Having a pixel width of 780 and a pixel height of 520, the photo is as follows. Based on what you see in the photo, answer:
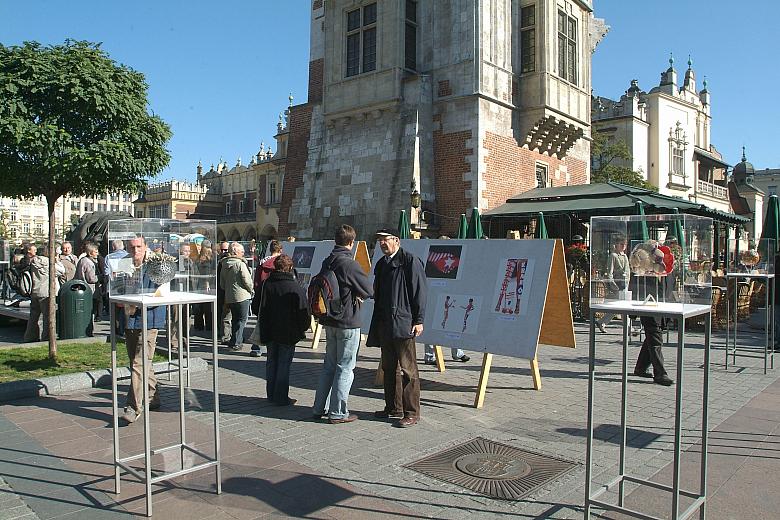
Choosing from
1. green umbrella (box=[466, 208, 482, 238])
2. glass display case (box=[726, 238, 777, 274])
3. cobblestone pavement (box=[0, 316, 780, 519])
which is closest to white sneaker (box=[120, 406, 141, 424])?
cobblestone pavement (box=[0, 316, 780, 519])

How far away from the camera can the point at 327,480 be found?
14.6 feet

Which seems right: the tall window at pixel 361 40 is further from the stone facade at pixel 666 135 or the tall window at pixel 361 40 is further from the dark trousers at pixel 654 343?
the stone facade at pixel 666 135

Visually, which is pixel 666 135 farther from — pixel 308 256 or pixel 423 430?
pixel 423 430

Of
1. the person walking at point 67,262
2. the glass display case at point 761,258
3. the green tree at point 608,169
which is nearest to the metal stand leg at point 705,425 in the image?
the glass display case at point 761,258

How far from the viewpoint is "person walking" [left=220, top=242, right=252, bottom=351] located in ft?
33.9

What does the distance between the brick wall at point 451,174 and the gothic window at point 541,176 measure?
162 inches

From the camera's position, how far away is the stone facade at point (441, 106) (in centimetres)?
1878

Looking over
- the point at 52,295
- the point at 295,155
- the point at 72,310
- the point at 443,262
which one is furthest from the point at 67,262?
the point at 295,155

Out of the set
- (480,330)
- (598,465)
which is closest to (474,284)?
(480,330)

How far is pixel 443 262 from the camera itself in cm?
776

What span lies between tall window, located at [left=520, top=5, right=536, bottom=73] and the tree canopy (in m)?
15.0

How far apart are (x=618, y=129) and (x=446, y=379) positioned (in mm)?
40959

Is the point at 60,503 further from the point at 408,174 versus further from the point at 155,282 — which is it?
the point at 408,174

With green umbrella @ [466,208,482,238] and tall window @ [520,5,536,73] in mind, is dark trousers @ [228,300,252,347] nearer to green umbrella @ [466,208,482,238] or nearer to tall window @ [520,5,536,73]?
green umbrella @ [466,208,482,238]
